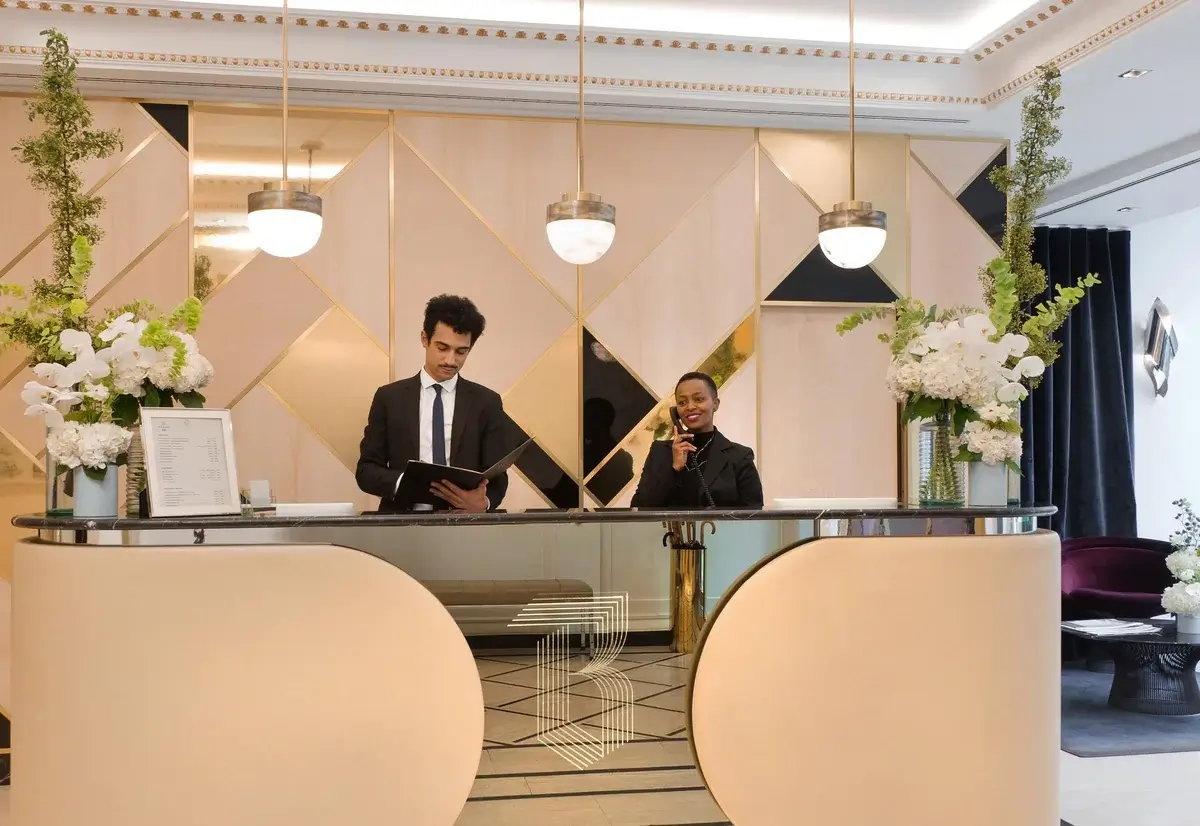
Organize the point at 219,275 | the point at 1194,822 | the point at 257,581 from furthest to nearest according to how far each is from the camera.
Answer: the point at 219,275 → the point at 1194,822 → the point at 257,581

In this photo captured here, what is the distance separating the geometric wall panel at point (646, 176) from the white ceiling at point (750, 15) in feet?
1.98

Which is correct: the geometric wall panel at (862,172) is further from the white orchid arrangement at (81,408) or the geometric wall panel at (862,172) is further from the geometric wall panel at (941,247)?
the white orchid arrangement at (81,408)

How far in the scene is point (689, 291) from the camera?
556cm

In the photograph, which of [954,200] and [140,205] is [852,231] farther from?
[140,205]

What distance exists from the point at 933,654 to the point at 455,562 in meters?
1.32

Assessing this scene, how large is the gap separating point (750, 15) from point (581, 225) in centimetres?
228

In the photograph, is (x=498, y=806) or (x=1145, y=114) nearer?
(x=498, y=806)

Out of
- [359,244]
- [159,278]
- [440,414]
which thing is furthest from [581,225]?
[159,278]

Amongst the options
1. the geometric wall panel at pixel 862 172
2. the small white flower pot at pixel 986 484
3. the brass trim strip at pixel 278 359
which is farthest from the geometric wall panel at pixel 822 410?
the small white flower pot at pixel 986 484

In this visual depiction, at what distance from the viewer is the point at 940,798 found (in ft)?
9.46

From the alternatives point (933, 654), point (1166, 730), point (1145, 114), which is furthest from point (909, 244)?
point (933, 654)

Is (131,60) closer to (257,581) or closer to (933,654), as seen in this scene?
(257,581)

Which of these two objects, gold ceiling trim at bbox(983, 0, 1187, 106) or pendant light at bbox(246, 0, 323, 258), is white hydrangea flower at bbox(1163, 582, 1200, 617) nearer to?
gold ceiling trim at bbox(983, 0, 1187, 106)

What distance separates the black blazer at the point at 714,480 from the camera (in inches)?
150
